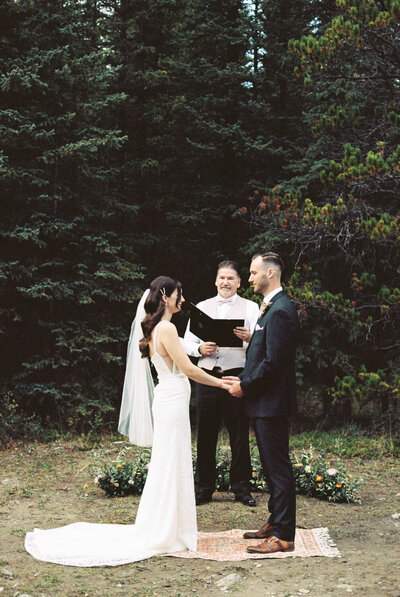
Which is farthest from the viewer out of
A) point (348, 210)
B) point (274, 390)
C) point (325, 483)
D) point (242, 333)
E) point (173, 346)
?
point (348, 210)

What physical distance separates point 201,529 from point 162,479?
36.6 inches

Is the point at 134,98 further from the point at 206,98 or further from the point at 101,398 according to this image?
the point at 101,398

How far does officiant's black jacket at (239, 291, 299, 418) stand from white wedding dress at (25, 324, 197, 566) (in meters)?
0.59

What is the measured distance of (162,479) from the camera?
16.6 feet

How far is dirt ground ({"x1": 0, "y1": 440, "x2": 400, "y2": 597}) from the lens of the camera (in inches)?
169

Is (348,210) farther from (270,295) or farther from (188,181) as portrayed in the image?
(270,295)

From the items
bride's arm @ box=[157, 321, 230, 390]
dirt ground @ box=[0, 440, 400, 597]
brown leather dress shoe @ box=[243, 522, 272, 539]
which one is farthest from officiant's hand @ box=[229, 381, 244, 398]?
dirt ground @ box=[0, 440, 400, 597]

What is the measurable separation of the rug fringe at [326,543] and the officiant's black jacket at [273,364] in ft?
3.62

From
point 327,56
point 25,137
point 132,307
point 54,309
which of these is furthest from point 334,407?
point 25,137

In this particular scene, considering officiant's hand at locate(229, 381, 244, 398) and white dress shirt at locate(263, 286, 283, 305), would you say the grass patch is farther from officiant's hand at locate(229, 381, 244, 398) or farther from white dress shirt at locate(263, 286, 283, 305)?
white dress shirt at locate(263, 286, 283, 305)

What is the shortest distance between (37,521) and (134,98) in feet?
30.3

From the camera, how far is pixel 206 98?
12773 millimetres

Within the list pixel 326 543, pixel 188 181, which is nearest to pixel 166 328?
pixel 326 543

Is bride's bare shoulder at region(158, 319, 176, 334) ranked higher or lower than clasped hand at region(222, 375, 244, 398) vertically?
higher
